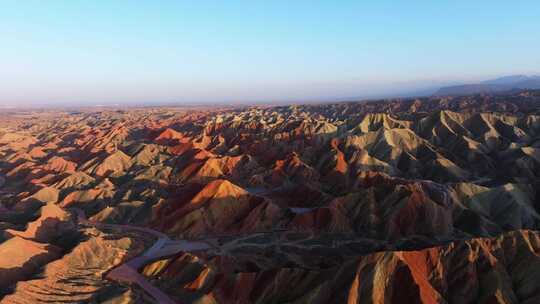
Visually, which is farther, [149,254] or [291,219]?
[291,219]

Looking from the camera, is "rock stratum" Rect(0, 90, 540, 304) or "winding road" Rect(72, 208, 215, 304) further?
"winding road" Rect(72, 208, 215, 304)

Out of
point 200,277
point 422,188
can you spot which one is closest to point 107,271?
point 200,277

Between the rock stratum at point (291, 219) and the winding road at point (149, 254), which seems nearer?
the rock stratum at point (291, 219)

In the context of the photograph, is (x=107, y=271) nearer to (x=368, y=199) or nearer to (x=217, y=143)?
(x=368, y=199)

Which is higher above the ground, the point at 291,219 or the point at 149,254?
the point at 291,219
